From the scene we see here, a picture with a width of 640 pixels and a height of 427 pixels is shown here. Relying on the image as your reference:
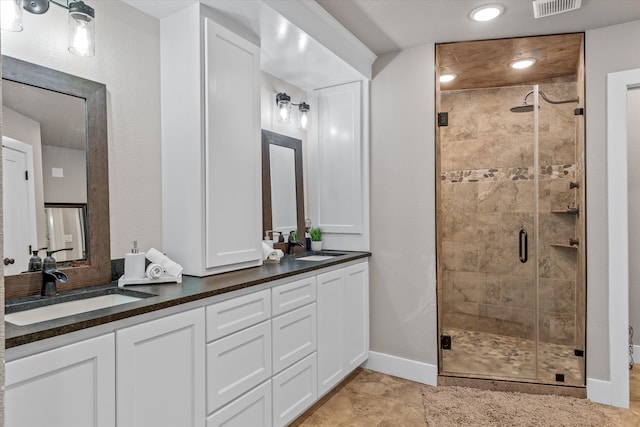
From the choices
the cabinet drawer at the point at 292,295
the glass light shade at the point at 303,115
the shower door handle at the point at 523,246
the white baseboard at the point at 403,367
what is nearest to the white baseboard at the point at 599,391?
the white baseboard at the point at 403,367

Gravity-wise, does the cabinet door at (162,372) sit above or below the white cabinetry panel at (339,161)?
below

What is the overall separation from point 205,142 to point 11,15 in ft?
2.90

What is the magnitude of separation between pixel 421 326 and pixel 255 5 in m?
2.43

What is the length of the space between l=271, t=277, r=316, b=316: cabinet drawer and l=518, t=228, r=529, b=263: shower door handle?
2.18m

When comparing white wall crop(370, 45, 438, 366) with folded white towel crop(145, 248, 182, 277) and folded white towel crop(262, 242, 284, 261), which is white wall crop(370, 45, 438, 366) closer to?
folded white towel crop(262, 242, 284, 261)

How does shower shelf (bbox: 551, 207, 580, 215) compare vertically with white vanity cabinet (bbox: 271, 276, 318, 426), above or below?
above

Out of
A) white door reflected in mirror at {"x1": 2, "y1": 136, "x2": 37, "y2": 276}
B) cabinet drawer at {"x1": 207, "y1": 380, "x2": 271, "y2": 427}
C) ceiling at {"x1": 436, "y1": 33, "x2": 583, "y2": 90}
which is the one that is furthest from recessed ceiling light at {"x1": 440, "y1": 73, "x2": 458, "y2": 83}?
white door reflected in mirror at {"x1": 2, "y1": 136, "x2": 37, "y2": 276}

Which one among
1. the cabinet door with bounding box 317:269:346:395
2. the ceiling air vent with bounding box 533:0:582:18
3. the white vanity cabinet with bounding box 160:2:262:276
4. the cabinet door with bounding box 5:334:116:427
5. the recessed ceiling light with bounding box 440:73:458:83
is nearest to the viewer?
the cabinet door with bounding box 5:334:116:427

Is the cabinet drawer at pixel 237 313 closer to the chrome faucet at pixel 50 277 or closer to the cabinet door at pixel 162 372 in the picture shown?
the cabinet door at pixel 162 372

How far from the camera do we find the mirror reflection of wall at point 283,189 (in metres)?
3.04

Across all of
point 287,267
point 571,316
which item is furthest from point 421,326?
point 571,316

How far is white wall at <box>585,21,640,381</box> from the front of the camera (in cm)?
266

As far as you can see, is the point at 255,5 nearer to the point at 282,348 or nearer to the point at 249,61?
the point at 249,61

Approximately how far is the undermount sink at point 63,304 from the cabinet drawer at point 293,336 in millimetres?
753
